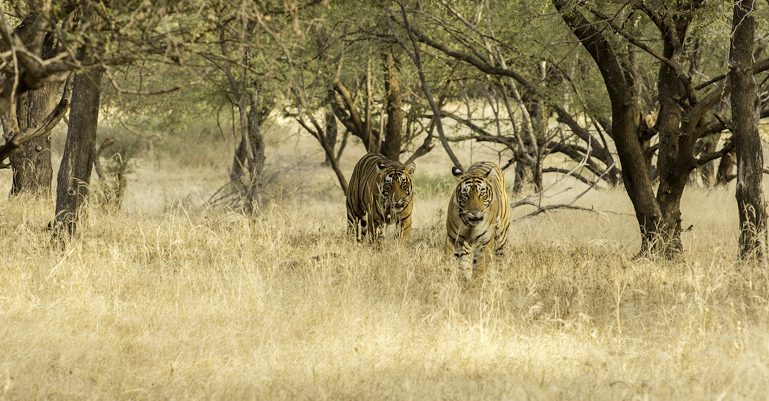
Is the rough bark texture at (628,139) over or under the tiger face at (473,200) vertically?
over

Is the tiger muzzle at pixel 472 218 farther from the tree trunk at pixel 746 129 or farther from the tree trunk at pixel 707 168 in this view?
the tree trunk at pixel 707 168

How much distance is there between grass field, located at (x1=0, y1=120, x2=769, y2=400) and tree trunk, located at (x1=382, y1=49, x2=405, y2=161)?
15.7 ft

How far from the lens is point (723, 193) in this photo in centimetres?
1113

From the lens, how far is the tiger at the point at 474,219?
18.8ft

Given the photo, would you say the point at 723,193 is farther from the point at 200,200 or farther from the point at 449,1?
the point at 200,200

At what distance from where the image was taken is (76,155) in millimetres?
6438

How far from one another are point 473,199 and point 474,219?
190 millimetres

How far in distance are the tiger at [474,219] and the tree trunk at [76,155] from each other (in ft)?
12.3

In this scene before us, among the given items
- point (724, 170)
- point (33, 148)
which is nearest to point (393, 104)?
point (33, 148)

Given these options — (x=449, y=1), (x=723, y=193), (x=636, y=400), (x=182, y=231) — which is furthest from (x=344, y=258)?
(x=723, y=193)

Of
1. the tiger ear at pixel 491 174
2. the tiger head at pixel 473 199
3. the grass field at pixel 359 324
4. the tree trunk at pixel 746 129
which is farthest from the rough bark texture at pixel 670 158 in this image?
the tiger head at pixel 473 199

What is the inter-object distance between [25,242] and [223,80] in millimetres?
6123

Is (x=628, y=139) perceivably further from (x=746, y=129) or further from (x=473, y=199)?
(x=473, y=199)

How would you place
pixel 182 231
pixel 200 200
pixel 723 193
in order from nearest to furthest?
1. pixel 182 231
2. pixel 723 193
3. pixel 200 200
